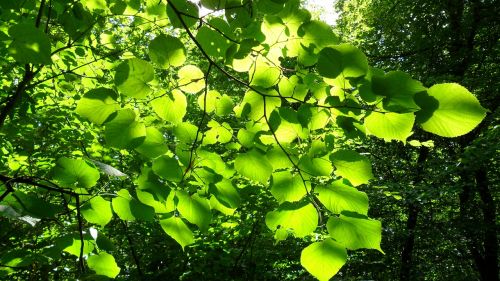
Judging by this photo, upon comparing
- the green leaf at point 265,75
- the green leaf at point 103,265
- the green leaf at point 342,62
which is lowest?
the green leaf at point 103,265

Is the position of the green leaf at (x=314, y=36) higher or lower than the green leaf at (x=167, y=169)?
higher

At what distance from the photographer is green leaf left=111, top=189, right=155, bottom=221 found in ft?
3.34

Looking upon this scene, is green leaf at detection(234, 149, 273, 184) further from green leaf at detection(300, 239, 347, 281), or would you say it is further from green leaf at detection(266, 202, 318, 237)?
green leaf at detection(300, 239, 347, 281)

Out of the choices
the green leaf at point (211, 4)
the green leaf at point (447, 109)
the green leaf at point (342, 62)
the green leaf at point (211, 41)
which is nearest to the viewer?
the green leaf at point (447, 109)

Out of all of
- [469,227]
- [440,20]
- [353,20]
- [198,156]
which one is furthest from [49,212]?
[353,20]

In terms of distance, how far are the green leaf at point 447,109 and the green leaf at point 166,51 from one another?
60cm

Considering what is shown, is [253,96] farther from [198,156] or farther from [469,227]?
[469,227]

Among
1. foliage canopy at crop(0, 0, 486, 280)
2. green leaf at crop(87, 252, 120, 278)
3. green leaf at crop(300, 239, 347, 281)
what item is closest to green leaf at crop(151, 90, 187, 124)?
foliage canopy at crop(0, 0, 486, 280)

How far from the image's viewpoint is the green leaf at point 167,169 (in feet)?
3.26

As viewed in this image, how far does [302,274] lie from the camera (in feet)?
17.7

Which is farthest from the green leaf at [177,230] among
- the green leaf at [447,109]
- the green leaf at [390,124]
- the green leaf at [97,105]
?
the green leaf at [447,109]

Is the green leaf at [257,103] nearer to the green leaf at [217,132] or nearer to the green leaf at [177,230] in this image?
the green leaf at [217,132]

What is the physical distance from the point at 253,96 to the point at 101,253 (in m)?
0.68

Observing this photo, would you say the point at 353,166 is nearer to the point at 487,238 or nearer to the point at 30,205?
the point at 30,205
